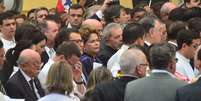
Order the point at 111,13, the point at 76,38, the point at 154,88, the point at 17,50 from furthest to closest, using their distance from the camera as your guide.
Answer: the point at 111,13 → the point at 76,38 → the point at 17,50 → the point at 154,88

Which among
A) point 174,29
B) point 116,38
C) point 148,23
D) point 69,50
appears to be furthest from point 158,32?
point 69,50

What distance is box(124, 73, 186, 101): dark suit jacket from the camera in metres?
7.19

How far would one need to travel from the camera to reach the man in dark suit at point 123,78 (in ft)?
24.4

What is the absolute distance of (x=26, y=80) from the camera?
8352 millimetres

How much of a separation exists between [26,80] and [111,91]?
50.6 inches

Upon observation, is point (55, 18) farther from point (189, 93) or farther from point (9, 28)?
point (189, 93)

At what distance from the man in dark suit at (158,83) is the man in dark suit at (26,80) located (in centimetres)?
139

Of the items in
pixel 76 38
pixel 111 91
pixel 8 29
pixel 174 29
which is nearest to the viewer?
pixel 111 91

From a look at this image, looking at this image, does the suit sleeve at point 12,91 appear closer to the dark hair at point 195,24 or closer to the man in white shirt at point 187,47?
the man in white shirt at point 187,47

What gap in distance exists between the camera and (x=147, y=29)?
33.2 feet

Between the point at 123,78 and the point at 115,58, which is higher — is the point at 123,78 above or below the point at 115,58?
above

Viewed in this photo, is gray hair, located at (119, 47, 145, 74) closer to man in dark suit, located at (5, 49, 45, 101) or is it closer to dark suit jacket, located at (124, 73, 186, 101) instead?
dark suit jacket, located at (124, 73, 186, 101)

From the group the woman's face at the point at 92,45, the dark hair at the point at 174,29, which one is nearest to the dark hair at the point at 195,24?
the dark hair at the point at 174,29

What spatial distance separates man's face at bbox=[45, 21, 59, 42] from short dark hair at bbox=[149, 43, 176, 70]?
307 cm
